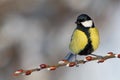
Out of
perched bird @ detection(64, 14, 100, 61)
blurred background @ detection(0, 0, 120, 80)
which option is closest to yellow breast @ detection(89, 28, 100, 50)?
perched bird @ detection(64, 14, 100, 61)

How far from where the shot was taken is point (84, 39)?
0.57 meters

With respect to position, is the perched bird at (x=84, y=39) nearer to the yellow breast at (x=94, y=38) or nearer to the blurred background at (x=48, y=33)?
the yellow breast at (x=94, y=38)

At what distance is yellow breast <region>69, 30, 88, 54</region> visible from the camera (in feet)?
1.85

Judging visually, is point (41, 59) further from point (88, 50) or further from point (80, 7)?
point (88, 50)

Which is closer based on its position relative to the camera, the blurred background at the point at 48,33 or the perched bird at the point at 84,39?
the perched bird at the point at 84,39

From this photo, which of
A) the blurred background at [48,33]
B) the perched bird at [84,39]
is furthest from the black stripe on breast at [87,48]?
the blurred background at [48,33]

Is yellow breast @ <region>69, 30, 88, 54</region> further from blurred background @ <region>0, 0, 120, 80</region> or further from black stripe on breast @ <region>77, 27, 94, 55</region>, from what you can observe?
blurred background @ <region>0, 0, 120, 80</region>

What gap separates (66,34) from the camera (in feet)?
6.11

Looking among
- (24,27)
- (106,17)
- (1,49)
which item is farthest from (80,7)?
(1,49)

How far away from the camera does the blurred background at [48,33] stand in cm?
167

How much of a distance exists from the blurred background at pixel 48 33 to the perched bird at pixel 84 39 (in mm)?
1010

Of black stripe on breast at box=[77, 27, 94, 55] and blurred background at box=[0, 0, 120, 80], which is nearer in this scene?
black stripe on breast at box=[77, 27, 94, 55]

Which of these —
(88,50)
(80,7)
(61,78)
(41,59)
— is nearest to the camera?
(88,50)

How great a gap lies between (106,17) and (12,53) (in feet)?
1.59
